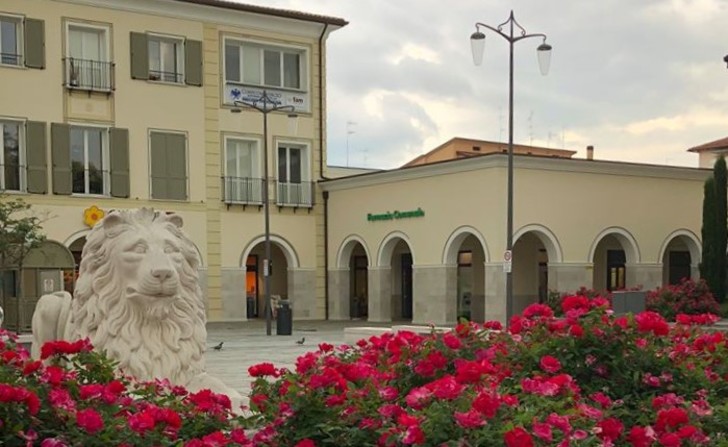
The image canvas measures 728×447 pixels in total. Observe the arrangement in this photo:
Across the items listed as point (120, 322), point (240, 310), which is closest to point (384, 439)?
point (120, 322)

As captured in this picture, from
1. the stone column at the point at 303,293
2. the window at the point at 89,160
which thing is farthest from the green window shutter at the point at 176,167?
the stone column at the point at 303,293

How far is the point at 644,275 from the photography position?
3000 centimetres

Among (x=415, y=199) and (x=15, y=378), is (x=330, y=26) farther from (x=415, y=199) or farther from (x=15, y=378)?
(x=15, y=378)

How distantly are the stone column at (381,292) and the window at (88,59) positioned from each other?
10856 mm

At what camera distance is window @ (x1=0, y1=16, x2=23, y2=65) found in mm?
27594

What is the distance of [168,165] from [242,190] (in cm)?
296

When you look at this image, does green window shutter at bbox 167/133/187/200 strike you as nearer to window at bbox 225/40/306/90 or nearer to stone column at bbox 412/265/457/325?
window at bbox 225/40/306/90

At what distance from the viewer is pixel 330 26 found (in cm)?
3381

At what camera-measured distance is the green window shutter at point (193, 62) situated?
1208 inches

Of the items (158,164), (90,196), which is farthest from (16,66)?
(158,164)

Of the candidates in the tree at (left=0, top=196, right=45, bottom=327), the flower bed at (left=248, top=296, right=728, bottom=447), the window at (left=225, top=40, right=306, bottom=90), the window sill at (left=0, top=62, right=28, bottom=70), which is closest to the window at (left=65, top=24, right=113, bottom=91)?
the window sill at (left=0, top=62, right=28, bottom=70)

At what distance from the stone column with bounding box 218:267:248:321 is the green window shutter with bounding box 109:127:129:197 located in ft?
15.1

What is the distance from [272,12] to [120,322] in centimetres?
2650

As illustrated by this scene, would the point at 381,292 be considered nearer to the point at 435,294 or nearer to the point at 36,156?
the point at 435,294
